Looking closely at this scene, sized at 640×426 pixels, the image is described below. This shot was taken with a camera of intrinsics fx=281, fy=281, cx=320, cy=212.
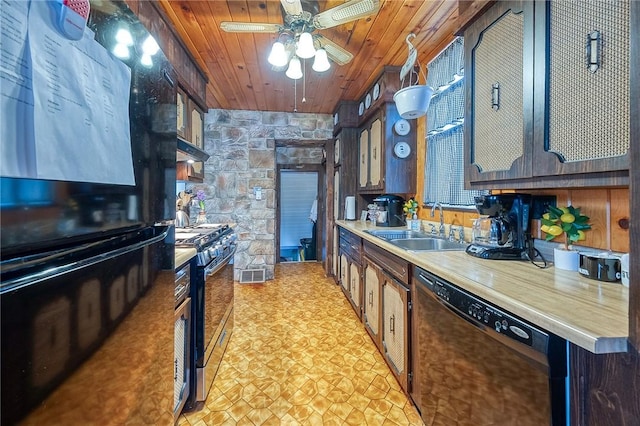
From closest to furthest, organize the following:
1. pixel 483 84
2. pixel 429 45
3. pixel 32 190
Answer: pixel 32 190, pixel 483 84, pixel 429 45

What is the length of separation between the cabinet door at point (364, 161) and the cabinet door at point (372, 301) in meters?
1.28

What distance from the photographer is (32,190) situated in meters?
0.44

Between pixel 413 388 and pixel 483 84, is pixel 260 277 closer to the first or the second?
pixel 413 388

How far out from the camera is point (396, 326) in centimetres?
183

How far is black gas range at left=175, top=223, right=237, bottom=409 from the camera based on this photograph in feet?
5.44

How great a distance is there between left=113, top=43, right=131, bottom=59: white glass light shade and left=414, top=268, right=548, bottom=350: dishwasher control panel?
50.1 inches

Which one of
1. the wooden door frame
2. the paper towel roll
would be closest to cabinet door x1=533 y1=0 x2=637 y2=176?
the paper towel roll

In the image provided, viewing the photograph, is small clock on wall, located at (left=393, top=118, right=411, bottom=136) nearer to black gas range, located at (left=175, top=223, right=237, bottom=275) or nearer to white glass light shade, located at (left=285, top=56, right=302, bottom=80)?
white glass light shade, located at (left=285, top=56, right=302, bottom=80)

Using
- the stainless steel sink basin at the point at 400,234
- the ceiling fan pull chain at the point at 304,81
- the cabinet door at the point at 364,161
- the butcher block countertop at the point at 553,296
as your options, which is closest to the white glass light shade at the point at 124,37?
the butcher block countertop at the point at 553,296

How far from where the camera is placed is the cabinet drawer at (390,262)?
1688 millimetres

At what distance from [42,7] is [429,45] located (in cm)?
257

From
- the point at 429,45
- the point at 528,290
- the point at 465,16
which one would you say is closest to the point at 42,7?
the point at 528,290

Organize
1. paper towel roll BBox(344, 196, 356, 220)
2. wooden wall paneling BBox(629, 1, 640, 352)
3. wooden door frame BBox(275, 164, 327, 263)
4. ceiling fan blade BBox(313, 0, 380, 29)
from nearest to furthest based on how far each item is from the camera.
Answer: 1. wooden wall paneling BBox(629, 1, 640, 352)
2. ceiling fan blade BBox(313, 0, 380, 29)
3. paper towel roll BBox(344, 196, 356, 220)
4. wooden door frame BBox(275, 164, 327, 263)

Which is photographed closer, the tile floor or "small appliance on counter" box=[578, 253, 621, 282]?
"small appliance on counter" box=[578, 253, 621, 282]
